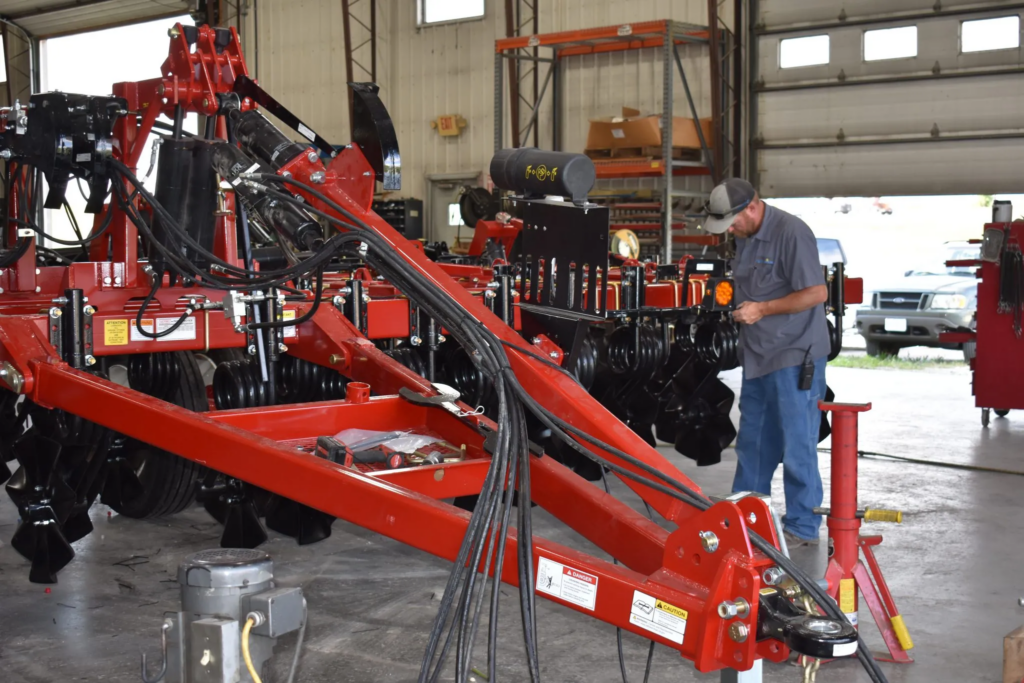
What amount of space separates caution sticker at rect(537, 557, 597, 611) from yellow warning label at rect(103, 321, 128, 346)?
188 centimetres

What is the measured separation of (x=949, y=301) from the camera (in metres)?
9.94

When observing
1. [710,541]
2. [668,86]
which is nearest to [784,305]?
[710,541]

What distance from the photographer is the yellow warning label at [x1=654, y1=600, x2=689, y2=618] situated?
1903mm

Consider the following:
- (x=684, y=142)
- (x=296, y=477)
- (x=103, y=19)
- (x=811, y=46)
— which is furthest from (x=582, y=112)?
(x=296, y=477)

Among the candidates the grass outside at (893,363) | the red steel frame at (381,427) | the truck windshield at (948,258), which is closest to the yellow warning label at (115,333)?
the red steel frame at (381,427)

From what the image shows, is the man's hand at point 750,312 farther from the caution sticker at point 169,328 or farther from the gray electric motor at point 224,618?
the gray electric motor at point 224,618

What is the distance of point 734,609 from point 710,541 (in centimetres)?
14

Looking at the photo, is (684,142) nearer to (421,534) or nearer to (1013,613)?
(1013,613)

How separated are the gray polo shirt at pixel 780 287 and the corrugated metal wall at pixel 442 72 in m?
6.54

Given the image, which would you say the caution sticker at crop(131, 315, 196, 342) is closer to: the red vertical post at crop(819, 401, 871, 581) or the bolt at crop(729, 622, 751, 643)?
the red vertical post at crop(819, 401, 871, 581)

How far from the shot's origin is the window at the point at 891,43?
9453 mm

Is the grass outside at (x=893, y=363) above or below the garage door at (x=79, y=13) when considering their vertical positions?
below

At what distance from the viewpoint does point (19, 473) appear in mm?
3818

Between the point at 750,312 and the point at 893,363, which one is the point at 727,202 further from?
the point at 893,363
